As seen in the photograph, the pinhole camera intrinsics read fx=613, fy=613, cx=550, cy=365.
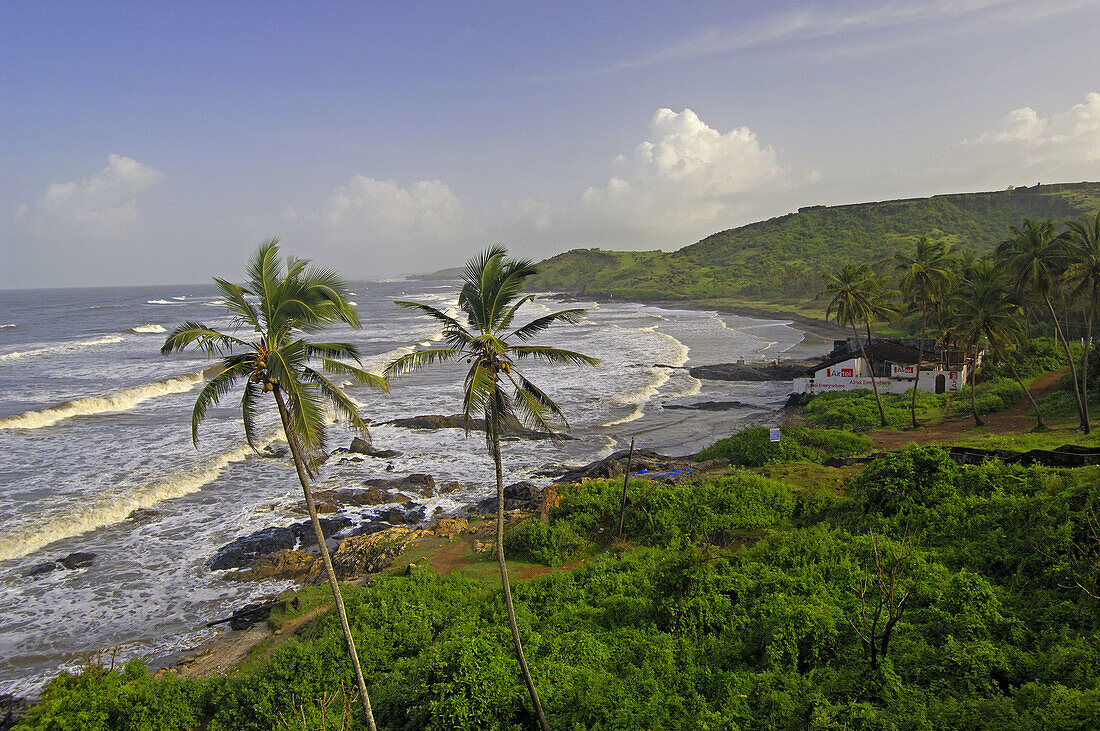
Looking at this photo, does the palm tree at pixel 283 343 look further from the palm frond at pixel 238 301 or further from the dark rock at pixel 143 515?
the dark rock at pixel 143 515

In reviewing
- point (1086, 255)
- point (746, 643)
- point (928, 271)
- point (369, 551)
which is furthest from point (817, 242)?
point (746, 643)

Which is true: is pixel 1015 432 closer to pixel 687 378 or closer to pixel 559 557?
pixel 559 557

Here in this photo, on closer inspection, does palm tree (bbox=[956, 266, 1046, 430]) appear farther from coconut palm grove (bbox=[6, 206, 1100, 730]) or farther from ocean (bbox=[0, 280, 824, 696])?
ocean (bbox=[0, 280, 824, 696])

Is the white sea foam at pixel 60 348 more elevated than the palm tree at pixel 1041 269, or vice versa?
the palm tree at pixel 1041 269

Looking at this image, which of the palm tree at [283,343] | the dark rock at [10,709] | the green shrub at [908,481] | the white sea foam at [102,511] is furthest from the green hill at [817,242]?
the dark rock at [10,709]

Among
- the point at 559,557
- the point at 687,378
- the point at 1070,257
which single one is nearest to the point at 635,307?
the point at 687,378

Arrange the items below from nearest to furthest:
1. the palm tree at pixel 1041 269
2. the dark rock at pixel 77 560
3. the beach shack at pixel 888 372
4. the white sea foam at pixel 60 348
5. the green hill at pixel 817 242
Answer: the dark rock at pixel 77 560 → the palm tree at pixel 1041 269 → the beach shack at pixel 888 372 → the white sea foam at pixel 60 348 → the green hill at pixel 817 242
